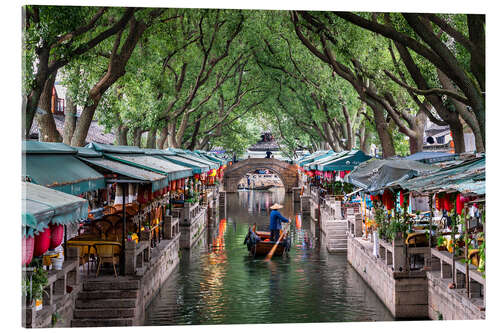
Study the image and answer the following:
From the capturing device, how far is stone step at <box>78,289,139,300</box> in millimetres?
10000

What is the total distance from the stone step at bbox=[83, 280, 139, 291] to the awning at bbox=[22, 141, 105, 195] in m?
1.80

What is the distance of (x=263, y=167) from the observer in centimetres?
5191

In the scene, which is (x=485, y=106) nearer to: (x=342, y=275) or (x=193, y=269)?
(x=342, y=275)

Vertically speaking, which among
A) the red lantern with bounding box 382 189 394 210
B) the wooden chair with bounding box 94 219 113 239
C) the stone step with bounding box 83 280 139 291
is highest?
the red lantern with bounding box 382 189 394 210

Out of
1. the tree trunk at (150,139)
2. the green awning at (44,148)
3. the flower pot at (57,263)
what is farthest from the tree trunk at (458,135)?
the tree trunk at (150,139)

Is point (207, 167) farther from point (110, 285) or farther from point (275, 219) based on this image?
point (110, 285)

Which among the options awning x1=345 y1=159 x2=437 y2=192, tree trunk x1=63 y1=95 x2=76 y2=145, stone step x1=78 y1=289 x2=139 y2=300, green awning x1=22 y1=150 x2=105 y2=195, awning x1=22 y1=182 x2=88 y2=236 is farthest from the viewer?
tree trunk x1=63 y1=95 x2=76 y2=145

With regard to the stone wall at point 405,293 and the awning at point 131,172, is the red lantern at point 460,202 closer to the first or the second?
the stone wall at point 405,293

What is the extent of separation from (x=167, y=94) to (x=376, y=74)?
9226 millimetres

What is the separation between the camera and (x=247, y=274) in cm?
1673

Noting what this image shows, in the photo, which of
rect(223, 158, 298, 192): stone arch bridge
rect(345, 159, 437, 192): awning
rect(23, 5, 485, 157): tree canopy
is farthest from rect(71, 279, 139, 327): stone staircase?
rect(223, 158, 298, 192): stone arch bridge

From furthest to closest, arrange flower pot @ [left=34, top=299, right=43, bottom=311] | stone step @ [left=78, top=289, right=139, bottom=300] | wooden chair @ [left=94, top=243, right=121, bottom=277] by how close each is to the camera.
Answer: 1. wooden chair @ [left=94, top=243, right=121, bottom=277]
2. stone step @ [left=78, top=289, right=139, bottom=300]
3. flower pot @ [left=34, top=299, right=43, bottom=311]

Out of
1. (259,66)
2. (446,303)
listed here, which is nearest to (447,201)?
(446,303)

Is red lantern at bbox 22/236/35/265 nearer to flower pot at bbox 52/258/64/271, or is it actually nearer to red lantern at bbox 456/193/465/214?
flower pot at bbox 52/258/64/271
